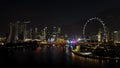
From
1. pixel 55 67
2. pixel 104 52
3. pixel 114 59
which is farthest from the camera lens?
pixel 104 52

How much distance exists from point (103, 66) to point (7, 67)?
526 cm

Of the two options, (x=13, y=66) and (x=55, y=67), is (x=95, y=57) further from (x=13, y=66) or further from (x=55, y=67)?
(x=13, y=66)

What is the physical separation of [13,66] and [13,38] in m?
25.7

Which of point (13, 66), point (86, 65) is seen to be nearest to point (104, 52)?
point (86, 65)

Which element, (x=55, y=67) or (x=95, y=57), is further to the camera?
(x=95, y=57)

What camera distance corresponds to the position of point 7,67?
12.6m

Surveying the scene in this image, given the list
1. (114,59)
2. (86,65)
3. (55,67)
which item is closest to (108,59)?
(114,59)

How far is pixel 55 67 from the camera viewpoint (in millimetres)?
13266

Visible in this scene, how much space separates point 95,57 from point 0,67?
6.86m

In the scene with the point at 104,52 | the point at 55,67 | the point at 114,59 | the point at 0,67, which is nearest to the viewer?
the point at 0,67

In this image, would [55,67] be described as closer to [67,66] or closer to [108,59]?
[67,66]

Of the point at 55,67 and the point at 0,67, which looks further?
the point at 55,67

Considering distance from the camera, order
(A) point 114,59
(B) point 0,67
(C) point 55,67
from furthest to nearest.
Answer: (A) point 114,59
(C) point 55,67
(B) point 0,67

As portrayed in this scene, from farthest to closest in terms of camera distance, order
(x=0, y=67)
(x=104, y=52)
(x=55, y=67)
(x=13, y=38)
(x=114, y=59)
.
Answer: (x=13, y=38) < (x=104, y=52) < (x=114, y=59) < (x=55, y=67) < (x=0, y=67)
